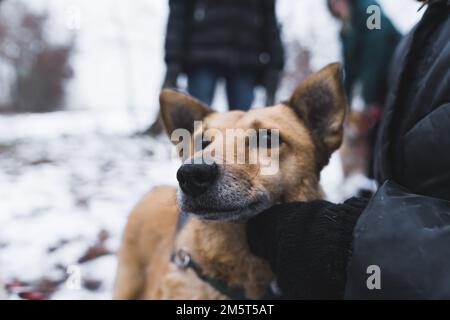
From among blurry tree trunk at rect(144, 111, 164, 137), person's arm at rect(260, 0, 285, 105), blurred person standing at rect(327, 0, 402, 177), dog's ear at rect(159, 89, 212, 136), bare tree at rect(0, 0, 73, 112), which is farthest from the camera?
bare tree at rect(0, 0, 73, 112)

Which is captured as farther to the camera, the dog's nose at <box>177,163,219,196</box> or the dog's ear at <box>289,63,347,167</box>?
the dog's ear at <box>289,63,347,167</box>

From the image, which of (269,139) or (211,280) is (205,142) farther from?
(211,280)

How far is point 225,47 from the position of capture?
3346mm

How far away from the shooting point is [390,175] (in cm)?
142

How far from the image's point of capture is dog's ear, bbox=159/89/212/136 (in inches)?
79.3

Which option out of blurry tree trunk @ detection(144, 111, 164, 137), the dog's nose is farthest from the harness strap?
blurry tree trunk @ detection(144, 111, 164, 137)

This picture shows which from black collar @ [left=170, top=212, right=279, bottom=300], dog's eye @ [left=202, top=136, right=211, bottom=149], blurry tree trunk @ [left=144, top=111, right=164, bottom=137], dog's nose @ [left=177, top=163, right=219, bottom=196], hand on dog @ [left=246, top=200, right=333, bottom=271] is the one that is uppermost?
dog's eye @ [left=202, top=136, right=211, bottom=149]

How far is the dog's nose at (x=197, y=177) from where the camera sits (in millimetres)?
1426

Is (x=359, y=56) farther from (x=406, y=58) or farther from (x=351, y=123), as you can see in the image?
(x=406, y=58)

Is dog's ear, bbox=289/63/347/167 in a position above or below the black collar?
above

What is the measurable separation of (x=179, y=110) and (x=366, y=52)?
252cm

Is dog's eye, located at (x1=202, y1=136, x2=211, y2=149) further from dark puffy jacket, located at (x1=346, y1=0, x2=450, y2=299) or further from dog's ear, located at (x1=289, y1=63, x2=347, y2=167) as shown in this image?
dark puffy jacket, located at (x1=346, y1=0, x2=450, y2=299)
